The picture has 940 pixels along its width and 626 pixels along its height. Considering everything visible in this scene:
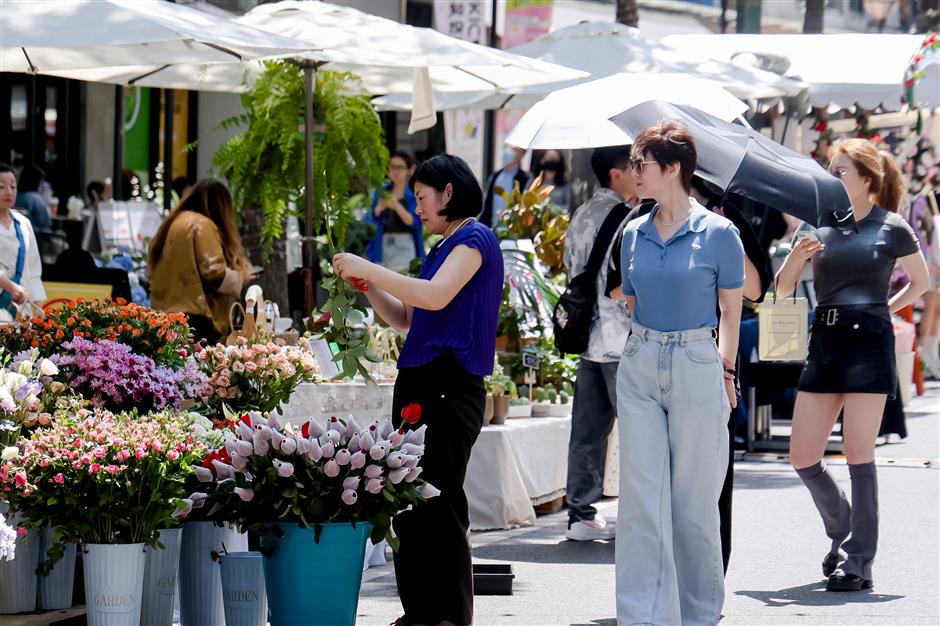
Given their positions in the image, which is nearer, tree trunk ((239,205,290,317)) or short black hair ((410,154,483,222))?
short black hair ((410,154,483,222))

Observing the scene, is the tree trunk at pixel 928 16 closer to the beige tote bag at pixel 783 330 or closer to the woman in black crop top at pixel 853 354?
the woman in black crop top at pixel 853 354

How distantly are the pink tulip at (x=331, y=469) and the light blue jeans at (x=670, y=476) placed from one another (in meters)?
1.28

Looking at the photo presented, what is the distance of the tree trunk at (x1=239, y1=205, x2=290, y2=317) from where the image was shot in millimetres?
12320

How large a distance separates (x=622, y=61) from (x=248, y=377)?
627 cm

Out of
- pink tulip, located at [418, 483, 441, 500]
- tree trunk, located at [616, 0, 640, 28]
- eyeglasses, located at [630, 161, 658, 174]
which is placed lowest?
pink tulip, located at [418, 483, 441, 500]

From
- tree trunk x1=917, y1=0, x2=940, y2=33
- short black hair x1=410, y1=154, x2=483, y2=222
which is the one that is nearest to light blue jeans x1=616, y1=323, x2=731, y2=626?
short black hair x1=410, y1=154, x2=483, y2=222

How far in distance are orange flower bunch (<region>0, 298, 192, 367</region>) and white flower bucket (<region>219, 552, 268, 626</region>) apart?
133 centimetres

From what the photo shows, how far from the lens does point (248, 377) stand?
6660 mm

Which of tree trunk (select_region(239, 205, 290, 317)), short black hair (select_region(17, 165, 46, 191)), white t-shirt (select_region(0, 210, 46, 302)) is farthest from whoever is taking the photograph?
short black hair (select_region(17, 165, 46, 191))

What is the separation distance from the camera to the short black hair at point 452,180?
18.8 feet

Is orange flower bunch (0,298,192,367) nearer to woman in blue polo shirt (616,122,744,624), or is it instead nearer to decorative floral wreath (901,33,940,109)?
woman in blue polo shirt (616,122,744,624)

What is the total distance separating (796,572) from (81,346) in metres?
3.67

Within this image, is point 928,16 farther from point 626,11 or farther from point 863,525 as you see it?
point 863,525

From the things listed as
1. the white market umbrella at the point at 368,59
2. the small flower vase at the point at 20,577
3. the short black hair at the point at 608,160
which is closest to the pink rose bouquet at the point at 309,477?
the small flower vase at the point at 20,577
